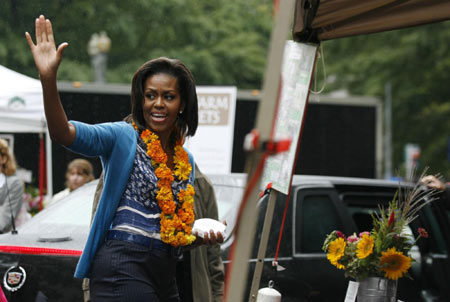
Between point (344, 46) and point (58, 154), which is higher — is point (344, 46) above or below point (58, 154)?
above

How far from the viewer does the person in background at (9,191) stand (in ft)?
19.9

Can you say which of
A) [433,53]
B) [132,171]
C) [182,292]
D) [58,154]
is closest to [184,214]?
[132,171]

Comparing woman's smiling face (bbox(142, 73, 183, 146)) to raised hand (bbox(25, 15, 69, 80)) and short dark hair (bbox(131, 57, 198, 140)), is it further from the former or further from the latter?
raised hand (bbox(25, 15, 69, 80))

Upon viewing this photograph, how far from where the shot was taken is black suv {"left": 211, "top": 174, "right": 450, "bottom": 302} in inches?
184

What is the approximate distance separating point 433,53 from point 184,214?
1827cm

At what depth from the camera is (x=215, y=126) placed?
906 centimetres

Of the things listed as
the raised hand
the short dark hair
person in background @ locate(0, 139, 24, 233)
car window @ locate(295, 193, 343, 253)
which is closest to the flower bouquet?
the short dark hair

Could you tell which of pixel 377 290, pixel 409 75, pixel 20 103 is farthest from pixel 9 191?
pixel 409 75

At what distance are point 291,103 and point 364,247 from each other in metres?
0.74

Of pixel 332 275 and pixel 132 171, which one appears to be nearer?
pixel 132 171

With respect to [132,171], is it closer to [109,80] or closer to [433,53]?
[109,80]

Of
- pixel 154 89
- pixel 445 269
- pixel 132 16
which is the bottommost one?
pixel 445 269

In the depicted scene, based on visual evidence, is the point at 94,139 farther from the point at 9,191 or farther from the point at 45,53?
the point at 9,191

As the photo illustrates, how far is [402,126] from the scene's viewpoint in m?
22.9
